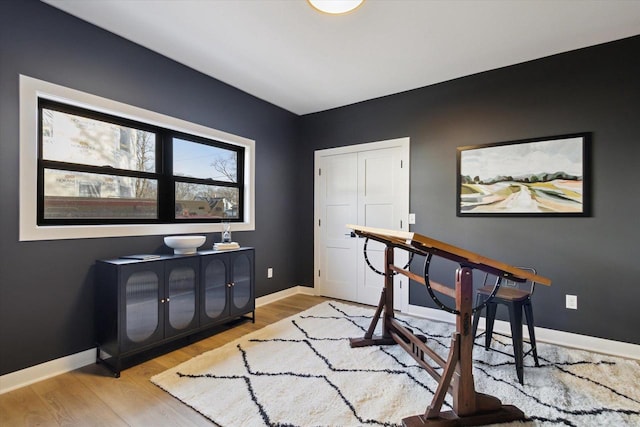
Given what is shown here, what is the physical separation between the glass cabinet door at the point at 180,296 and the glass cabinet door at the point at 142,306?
0.10 m

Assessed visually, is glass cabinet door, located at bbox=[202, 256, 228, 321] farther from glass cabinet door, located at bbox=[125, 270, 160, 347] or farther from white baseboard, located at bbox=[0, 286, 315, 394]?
white baseboard, located at bbox=[0, 286, 315, 394]

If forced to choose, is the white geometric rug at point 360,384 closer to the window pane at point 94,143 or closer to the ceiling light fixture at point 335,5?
the window pane at point 94,143

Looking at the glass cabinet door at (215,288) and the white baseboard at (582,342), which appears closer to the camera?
the white baseboard at (582,342)

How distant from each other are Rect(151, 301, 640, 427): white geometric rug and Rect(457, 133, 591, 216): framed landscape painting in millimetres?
1250

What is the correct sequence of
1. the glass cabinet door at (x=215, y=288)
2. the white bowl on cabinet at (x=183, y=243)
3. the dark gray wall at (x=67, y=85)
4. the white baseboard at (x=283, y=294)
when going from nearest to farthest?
the dark gray wall at (x=67, y=85)
the white bowl on cabinet at (x=183, y=243)
the glass cabinet door at (x=215, y=288)
the white baseboard at (x=283, y=294)

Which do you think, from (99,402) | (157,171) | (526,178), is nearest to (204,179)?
(157,171)

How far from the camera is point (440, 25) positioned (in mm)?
2285

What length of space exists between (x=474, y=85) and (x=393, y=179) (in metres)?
1.30

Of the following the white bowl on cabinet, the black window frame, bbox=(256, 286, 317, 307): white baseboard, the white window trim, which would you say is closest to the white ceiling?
the white window trim

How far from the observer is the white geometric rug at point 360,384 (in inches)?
65.7

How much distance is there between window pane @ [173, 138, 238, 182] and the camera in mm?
3021

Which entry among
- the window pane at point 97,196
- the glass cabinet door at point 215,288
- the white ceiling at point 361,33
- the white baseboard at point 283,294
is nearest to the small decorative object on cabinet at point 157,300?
the glass cabinet door at point 215,288

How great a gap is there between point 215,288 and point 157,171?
126cm

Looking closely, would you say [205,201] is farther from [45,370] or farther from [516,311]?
[516,311]
